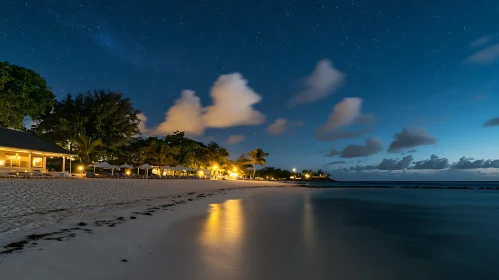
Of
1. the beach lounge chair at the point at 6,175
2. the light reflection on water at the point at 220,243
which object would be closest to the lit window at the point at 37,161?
the beach lounge chair at the point at 6,175

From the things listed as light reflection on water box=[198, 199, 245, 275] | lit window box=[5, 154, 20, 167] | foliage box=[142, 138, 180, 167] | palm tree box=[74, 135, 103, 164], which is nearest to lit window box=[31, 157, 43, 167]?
lit window box=[5, 154, 20, 167]

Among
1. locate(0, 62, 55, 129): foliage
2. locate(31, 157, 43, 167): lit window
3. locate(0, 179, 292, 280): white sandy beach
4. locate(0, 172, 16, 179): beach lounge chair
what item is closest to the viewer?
locate(0, 179, 292, 280): white sandy beach

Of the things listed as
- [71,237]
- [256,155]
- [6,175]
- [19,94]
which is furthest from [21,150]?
[256,155]

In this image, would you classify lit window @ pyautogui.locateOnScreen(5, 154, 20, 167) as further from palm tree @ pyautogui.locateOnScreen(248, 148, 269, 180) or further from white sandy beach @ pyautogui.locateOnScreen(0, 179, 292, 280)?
palm tree @ pyautogui.locateOnScreen(248, 148, 269, 180)

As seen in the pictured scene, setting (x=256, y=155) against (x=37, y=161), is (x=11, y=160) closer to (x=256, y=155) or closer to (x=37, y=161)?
(x=37, y=161)

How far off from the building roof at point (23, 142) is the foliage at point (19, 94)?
6.35 feet

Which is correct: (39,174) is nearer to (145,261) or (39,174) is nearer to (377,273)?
(145,261)

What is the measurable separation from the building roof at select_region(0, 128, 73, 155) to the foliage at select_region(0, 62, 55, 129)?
1.94 metres

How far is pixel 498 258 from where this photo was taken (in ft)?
29.7

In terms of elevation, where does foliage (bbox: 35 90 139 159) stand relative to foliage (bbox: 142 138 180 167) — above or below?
above

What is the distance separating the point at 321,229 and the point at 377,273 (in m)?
5.57

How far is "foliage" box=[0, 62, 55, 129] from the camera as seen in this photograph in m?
27.0

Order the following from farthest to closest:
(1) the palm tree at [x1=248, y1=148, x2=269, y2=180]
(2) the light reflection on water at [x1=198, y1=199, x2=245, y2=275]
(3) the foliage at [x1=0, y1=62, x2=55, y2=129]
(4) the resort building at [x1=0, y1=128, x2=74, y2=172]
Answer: (1) the palm tree at [x1=248, y1=148, x2=269, y2=180], (3) the foliage at [x1=0, y1=62, x2=55, y2=129], (4) the resort building at [x1=0, y1=128, x2=74, y2=172], (2) the light reflection on water at [x1=198, y1=199, x2=245, y2=275]

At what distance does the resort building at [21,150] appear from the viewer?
2592cm
